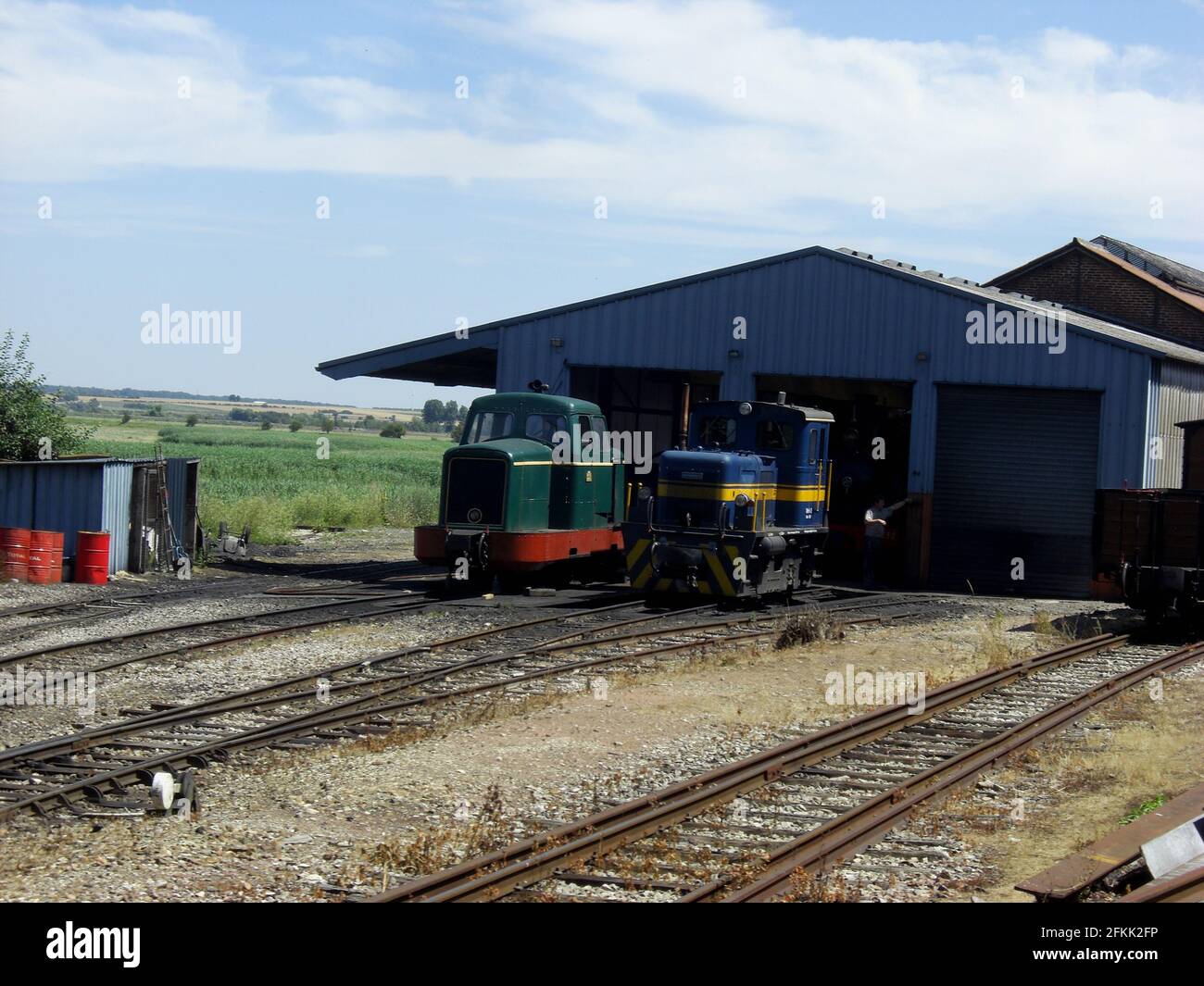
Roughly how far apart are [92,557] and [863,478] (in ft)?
46.9

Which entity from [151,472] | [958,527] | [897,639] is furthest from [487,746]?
[958,527]

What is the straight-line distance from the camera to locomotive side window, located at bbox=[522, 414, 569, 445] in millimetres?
20922

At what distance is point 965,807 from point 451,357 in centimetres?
2159

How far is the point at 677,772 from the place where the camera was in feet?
32.6

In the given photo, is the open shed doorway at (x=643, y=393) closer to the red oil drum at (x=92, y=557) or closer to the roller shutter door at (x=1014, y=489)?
the roller shutter door at (x=1014, y=489)

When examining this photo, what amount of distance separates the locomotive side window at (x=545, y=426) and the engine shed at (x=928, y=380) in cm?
264

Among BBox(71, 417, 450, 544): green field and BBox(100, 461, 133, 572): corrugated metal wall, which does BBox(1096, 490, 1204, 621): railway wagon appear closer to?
BBox(100, 461, 133, 572): corrugated metal wall

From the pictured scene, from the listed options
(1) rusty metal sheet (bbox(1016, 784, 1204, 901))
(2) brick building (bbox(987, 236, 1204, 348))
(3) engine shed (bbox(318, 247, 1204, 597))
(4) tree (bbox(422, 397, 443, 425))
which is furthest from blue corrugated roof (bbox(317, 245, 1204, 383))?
(4) tree (bbox(422, 397, 443, 425))

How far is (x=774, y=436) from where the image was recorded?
65.8ft

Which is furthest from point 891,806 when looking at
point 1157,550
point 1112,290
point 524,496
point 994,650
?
point 1112,290

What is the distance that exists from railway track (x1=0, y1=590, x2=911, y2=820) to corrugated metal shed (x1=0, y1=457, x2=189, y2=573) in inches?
341

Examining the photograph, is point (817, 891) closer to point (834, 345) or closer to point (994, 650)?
point (994, 650)

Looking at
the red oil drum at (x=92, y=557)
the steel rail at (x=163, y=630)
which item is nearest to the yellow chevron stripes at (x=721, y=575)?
the steel rail at (x=163, y=630)
